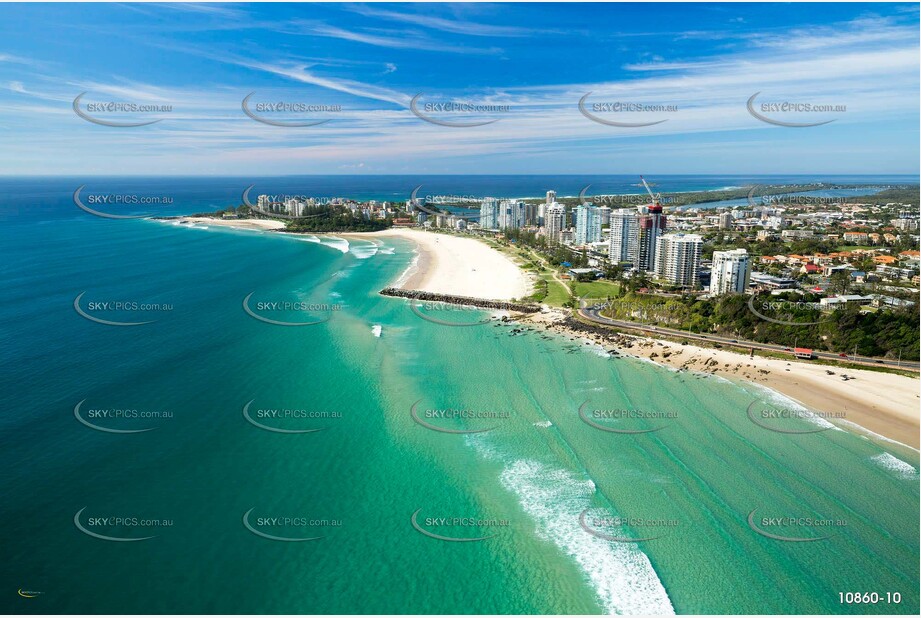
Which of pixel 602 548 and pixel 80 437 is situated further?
pixel 80 437

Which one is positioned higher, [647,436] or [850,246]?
[850,246]

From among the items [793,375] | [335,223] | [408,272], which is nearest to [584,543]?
[793,375]

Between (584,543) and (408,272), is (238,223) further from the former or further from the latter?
(584,543)

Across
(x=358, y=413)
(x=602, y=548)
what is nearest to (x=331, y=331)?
(x=358, y=413)

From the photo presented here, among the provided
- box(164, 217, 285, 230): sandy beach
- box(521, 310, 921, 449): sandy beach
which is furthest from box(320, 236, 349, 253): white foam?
box(521, 310, 921, 449): sandy beach

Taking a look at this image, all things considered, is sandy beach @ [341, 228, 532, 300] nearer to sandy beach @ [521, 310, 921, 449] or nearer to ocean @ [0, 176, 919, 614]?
sandy beach @ [521, 310, 921, 449]

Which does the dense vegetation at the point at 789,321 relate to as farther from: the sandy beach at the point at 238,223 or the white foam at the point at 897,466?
the sandy beach at the point at 238,223

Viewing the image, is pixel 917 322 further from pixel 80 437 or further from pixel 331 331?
pixel 80 437
